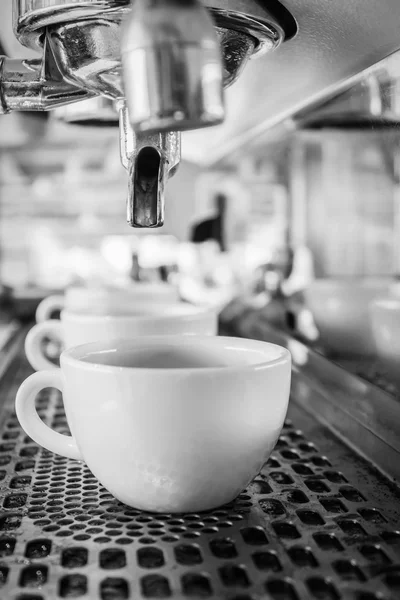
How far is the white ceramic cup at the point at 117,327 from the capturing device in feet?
1.67

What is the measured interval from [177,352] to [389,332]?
0.19 meters

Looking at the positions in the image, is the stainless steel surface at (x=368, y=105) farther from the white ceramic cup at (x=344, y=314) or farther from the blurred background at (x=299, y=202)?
the white ceramic cup at (x=344, y=314)

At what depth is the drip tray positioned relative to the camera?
0.87 feet

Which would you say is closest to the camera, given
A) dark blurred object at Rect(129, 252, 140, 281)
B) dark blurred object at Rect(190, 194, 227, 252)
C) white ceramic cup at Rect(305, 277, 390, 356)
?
white ceramic cup at Rect(305, 277, 390, 356)

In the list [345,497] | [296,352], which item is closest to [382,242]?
[296,352]

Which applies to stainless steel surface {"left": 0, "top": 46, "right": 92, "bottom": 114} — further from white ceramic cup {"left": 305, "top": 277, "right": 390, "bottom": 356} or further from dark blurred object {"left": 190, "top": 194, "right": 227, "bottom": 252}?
dark blurred object {"left": 190, "top": 194, "right": 227, "bottom": 252}

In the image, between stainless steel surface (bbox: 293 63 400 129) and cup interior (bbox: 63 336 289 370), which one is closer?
cup interior (bbox: 63 336 289 370)

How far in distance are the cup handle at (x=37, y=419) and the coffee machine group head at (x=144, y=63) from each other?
10 centimetres

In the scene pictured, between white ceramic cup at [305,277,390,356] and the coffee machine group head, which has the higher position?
the coffee machine group head

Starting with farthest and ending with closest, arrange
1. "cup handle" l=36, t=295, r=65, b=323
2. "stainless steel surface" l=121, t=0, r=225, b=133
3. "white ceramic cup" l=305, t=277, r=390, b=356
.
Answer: "cup handle" l=36, t=295, r=65, b=323 → "white ceramic cup" l=305, t=277, r=390, b=356 → "stainless steel surface" l=121, t=0, r=225, b=133

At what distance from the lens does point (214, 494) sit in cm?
33

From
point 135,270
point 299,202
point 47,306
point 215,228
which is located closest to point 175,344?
point 47,306

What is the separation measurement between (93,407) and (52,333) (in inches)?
10.4

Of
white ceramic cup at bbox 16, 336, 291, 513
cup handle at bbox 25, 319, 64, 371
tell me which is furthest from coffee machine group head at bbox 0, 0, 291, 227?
cup handle at bbox 25, 319, 64, 371
